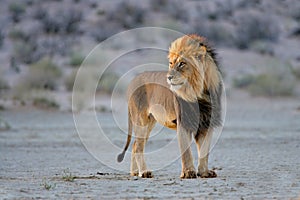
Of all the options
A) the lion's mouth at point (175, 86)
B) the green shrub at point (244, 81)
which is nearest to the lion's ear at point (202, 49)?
the lion's mouth at point (175, 86)

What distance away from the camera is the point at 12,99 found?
2811cm

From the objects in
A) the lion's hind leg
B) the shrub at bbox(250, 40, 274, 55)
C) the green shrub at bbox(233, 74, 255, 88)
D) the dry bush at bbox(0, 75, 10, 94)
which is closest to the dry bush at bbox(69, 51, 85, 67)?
the dry bush at bbox(0, 75, 10, 94)

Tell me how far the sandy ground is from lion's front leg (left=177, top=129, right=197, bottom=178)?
170 mm

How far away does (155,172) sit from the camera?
1322 cm

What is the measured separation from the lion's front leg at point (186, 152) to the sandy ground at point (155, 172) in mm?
170

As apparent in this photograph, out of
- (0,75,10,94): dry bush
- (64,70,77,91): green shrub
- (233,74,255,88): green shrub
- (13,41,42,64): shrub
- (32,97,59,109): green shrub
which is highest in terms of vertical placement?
(13,41,42,64): shrub

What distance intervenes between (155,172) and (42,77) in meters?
18.4

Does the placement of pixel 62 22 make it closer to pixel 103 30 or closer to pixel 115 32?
pixel 103 30

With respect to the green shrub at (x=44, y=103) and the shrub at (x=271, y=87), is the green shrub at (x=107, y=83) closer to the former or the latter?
the green shrub at (x=44, y=103)

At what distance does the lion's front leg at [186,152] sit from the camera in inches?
424

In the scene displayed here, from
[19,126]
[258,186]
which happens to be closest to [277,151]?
[258,186]

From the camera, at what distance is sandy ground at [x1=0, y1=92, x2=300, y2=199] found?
982 centimetres

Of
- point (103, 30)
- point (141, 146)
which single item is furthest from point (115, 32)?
point (141, 146)

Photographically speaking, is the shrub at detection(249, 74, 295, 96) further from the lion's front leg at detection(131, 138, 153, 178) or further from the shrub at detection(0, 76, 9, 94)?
the lion's front leg at detection(131, 138, 153, 178)
